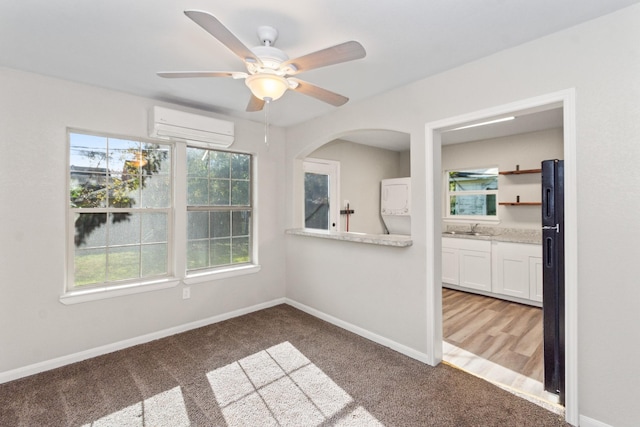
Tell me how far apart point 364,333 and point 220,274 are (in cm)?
176

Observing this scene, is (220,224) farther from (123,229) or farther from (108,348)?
(108,348)

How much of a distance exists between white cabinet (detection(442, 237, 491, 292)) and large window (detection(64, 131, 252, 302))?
3.06 m

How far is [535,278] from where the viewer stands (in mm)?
4023

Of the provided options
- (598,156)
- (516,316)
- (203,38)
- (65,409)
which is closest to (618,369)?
(598,156)

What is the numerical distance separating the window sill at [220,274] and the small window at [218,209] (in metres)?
0.11

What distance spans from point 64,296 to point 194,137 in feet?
6.04

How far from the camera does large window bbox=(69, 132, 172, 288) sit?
9.32 ft

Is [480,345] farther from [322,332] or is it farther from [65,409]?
[65,409]

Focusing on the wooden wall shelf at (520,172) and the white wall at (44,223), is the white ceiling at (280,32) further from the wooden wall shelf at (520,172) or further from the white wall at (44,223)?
the wooden wall shelf at (520,172)

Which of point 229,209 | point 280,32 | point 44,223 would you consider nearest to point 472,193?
point 229,209

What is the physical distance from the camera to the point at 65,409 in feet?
6.79

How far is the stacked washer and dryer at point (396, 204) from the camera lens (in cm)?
540

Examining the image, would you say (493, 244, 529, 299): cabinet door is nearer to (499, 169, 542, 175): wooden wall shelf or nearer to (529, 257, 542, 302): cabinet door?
(529, 257, 542, 302): cabinet door

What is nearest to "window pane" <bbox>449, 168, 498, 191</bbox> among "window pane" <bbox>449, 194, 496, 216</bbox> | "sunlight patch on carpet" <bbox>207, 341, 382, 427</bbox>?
"window pane" <bbox>449, 194, 496, 216</bbox>
